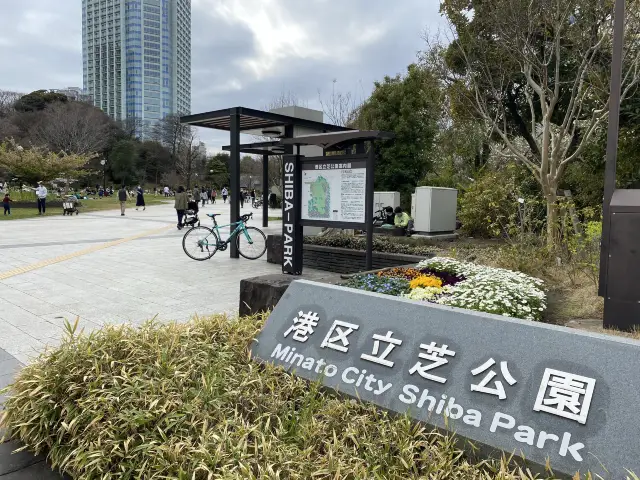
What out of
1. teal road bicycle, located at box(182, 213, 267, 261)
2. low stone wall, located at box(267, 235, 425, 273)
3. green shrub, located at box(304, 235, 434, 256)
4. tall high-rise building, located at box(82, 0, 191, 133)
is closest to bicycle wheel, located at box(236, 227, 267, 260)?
teal road bicycle, located at box(182, 213, 267, 261)

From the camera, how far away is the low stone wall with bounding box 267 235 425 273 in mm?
7449

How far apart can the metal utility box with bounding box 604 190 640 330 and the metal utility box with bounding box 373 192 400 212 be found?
10345mm

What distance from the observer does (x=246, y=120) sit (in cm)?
1046

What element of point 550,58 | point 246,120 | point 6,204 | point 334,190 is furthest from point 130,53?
point 334,190

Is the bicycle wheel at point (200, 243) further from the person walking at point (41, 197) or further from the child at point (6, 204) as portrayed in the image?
the person walking at point (41, 197)

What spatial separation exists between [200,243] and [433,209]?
5852 mm

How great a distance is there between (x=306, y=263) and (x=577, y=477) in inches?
277

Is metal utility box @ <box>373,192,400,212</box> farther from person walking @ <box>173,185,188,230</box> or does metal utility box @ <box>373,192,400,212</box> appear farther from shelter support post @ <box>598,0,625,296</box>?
shelter support post @ <box>598,0,625,296</box>

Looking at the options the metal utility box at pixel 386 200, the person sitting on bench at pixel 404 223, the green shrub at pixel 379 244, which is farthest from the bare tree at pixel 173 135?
the green shrub at pixel 379 244

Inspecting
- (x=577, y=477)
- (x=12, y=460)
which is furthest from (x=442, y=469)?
(x=12, y=460)

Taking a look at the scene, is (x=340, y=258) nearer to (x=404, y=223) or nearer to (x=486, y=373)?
(x=404, y=223)

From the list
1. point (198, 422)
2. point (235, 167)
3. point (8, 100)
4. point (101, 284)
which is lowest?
point (101, 284)

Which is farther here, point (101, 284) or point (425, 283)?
point (101, 284)

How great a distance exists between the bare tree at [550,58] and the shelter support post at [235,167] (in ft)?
17.5
